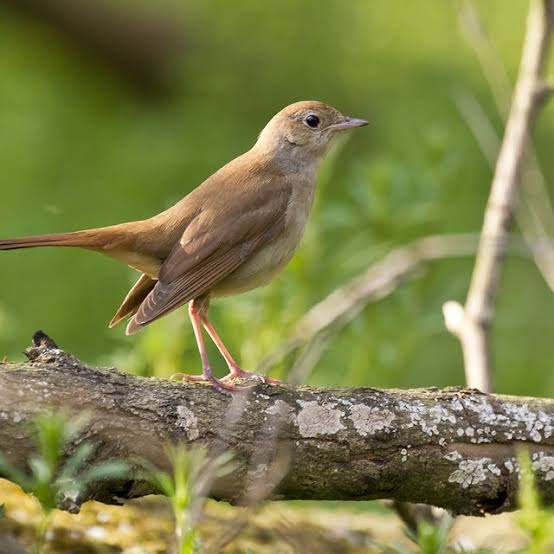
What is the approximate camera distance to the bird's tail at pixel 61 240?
3.99 metres

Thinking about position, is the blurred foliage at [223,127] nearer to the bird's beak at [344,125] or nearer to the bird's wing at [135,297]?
the bird's beak at [344,125]

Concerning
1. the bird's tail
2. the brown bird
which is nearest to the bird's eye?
the brown bird

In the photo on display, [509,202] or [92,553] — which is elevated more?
[509,202]

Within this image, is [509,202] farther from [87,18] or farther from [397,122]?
[87,18]

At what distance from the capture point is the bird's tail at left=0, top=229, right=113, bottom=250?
399 cm

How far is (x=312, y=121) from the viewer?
17.3ft

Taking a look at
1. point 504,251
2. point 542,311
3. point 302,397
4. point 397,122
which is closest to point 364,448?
point 302,397

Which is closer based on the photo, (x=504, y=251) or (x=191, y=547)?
(x=191, y=547)

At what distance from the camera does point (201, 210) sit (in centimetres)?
453

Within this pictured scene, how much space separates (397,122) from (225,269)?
5725 mm

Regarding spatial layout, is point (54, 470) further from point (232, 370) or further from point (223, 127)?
point (223, 127)

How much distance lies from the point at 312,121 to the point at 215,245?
3.66 feet

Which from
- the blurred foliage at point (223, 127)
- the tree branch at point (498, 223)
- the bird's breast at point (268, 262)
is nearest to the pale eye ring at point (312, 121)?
the bird's breast at point (268, 262)

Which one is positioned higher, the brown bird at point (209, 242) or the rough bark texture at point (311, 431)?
the brown bird at point (209, 242)
